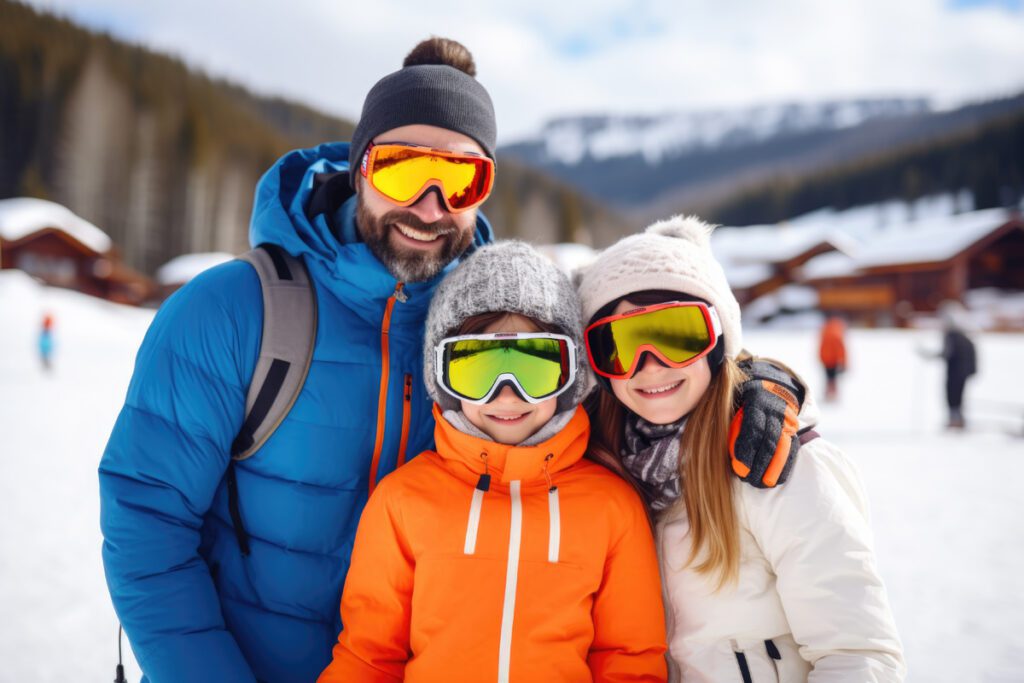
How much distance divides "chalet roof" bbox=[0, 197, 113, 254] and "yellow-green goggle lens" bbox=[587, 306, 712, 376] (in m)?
38.6

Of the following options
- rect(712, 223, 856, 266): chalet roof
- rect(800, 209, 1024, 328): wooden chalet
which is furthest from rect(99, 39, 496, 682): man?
rect(712, 223, 856, 266): chalet roof

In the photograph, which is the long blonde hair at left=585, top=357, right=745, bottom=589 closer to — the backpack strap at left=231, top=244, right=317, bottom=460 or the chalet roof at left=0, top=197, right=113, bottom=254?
the backpack strap at left=231, top=244, right=317, bottom=460

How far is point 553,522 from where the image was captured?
1548mm

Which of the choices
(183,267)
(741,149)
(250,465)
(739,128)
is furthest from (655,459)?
(739,128)

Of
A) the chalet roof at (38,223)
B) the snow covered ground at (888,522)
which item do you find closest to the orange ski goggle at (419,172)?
the snow covered ground at (888,522)

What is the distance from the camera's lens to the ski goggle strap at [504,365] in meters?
1.67

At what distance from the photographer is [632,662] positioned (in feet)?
4.84

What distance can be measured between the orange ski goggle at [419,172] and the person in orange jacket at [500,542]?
31 centimetres

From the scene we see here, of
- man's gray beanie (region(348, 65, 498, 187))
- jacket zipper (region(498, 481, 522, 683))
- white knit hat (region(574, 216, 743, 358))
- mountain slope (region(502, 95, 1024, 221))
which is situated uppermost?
mountain slope (region(502, 95, 1024, 221))

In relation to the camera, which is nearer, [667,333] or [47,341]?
[667,333]

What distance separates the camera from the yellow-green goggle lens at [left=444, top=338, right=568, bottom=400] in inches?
66.0

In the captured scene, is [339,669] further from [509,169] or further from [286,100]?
[286,100]

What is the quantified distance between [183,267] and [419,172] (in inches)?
1651

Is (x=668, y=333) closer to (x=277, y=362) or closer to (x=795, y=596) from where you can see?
(x=795, y=596)
